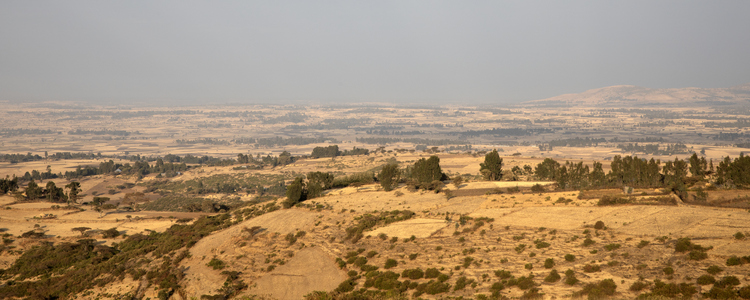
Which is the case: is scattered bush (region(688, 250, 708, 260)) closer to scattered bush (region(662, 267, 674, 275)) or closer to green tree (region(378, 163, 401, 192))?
scattered bush (region(662, 267, 674, 275))

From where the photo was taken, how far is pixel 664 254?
86.4 ft

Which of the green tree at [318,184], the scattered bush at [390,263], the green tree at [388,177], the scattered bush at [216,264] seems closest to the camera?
the scattered bush at [390,263]

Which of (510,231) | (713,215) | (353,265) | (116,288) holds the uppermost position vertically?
(713,215)

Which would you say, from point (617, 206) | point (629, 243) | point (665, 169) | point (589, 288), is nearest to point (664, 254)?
point (629, 243)

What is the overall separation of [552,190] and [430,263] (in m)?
20.2

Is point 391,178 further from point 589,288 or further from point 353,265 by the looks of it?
point 589,288

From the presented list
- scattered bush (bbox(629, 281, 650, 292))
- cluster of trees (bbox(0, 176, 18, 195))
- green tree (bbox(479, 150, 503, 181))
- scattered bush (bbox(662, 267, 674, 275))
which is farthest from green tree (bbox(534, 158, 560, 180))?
cluster of trees (bbox(0, 176, 18, 195))

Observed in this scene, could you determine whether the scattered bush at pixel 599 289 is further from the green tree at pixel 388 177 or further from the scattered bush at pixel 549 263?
the green tree at pixel 388 177

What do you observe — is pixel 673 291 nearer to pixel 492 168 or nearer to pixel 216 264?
pixel 216 264

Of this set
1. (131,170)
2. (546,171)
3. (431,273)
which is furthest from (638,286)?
(131,170)

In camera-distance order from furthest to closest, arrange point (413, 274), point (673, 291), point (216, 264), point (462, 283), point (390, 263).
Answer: point (216, 264)
point (390, 263)
point (413, 274)
point (462, 283)
point (673, 291)

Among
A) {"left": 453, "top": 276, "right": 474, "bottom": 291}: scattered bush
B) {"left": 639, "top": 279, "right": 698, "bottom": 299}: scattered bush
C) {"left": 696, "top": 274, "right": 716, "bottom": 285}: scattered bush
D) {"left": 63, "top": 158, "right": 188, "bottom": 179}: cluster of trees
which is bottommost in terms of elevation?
{"left": 63, "top": 158, "right": 188, "bottom": 179}: cluster of trees

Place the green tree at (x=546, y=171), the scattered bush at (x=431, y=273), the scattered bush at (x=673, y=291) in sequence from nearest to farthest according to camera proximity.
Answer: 1. the scattered bush at (x=673, y=291)
2. the scattered bush at (x=431, y=273)
3. the green tree at (x=546, y=171)

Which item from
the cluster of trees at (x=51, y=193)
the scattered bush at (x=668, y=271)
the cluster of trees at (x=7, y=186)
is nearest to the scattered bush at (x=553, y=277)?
the scattered bush at (x=668, y=271)
